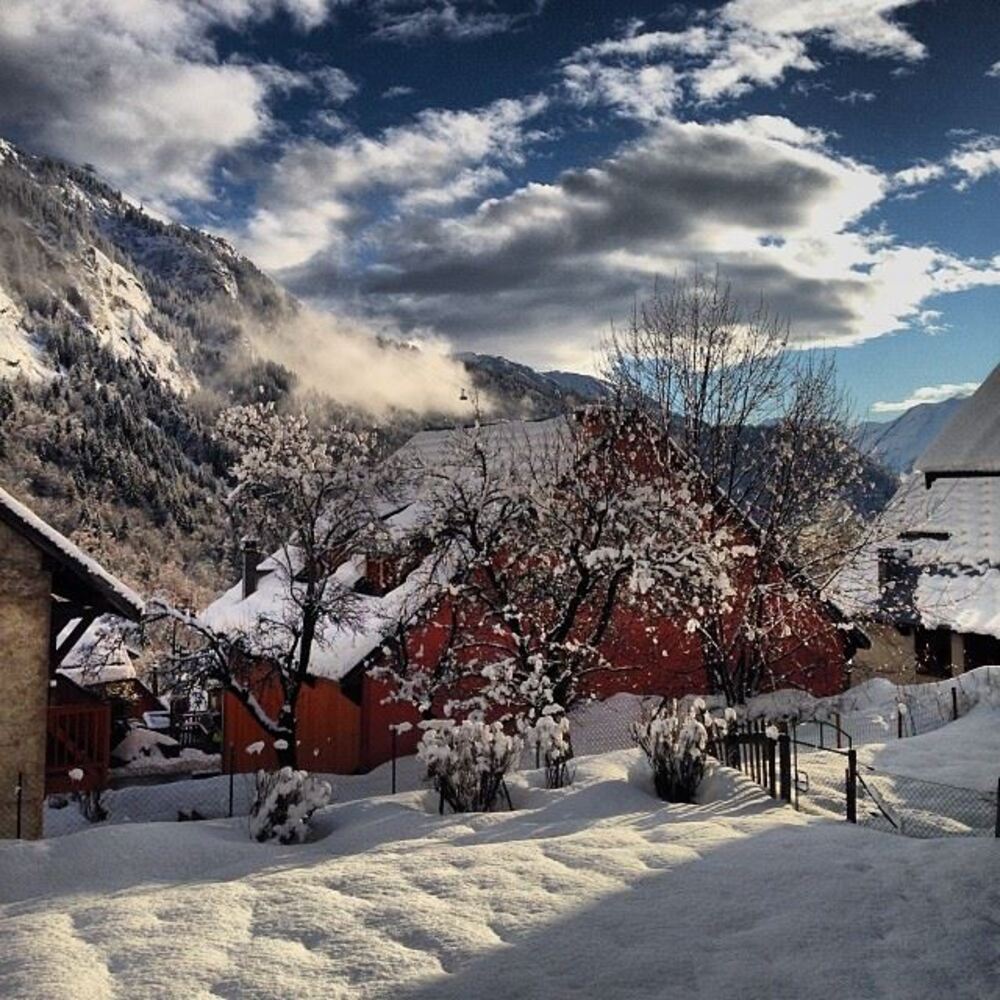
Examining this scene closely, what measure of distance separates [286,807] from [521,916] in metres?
5.58

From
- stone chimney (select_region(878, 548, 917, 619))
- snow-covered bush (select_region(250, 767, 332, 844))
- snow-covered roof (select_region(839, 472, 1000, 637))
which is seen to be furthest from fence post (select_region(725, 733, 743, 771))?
stone chimney (select_region(878, 548, 917, 619))

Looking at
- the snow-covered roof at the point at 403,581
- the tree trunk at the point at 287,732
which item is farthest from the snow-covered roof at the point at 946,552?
the tree trunk at the point at 287,732

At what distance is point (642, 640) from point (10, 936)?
21.1 metres

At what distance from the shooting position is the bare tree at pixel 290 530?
19.6 metres

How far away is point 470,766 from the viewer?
1226cm

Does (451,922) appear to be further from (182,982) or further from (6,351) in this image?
(6,351)

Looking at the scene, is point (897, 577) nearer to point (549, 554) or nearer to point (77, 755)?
point (549, 554)

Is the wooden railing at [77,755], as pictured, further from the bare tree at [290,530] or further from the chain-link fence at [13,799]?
the bare tree at [290,530]

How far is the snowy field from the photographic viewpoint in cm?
582

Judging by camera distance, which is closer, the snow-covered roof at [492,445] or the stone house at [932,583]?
the snow-covered roof at [492,445]

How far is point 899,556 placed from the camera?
27.8 m

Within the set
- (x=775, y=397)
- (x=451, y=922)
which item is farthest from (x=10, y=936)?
(x=775, y=397)

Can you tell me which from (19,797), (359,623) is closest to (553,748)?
(19,797)

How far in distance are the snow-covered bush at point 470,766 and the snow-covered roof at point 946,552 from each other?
591 inches
